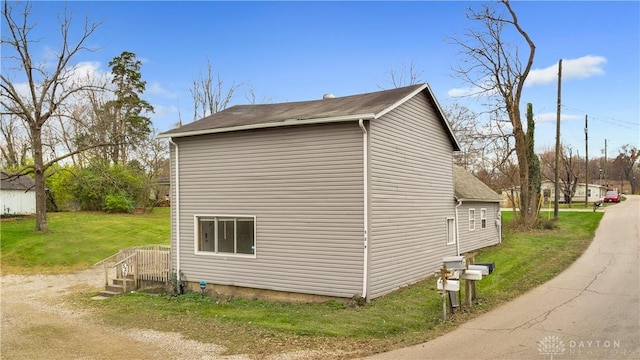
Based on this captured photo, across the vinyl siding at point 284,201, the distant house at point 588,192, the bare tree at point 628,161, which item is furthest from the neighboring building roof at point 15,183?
the bare tree at point 628,161

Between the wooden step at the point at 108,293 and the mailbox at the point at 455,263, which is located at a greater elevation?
the mailbox at the point at 455,263

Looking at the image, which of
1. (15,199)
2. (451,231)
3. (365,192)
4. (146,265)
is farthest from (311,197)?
(15,199)

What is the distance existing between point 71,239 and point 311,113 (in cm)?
1882

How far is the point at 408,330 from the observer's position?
29.2 ft

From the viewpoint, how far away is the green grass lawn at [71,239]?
20984mm

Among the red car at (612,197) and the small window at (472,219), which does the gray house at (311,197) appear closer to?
the small window at (472,219)

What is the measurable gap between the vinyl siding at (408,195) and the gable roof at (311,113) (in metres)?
0.37

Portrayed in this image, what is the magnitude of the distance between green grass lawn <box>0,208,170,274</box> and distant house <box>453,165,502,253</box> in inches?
632

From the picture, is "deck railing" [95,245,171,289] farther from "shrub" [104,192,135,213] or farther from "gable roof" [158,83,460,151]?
"shrub" [104,192,135,213]

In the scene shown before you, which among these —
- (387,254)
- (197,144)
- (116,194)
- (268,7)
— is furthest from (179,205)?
(116,194)

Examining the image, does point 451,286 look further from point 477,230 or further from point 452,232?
point 477,230

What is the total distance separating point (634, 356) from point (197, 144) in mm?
11702

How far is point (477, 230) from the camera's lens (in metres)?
20.0

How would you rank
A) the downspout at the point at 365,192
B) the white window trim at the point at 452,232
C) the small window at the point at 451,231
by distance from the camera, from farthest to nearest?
the small window at the point at 451,231, the white window trim at the point at 452,232, the downspout at the point at 365,192
